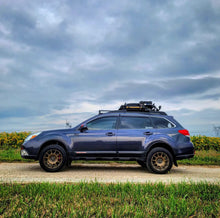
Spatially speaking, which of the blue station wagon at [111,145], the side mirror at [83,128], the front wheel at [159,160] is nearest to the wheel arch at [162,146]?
the blue station wagon at [111,145]

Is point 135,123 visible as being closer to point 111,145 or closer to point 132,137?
point 132,137

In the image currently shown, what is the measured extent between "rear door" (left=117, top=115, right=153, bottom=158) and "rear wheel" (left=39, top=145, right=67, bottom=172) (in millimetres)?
1708

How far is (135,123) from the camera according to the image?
757 cm

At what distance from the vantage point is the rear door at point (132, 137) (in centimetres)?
724

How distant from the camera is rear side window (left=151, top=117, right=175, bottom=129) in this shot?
7546 mm

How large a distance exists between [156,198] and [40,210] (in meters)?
2.04

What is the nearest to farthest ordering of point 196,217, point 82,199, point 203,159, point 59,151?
point 196,217 < point 82,199 < point 59,151 < point 203,159

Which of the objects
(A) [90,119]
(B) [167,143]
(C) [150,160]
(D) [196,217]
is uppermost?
(A) [90,119]

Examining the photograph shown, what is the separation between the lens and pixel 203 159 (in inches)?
427

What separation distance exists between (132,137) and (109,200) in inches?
129

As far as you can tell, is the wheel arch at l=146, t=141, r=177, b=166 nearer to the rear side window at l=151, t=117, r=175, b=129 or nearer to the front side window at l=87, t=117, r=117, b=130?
the rear side window at l=151, t=117, r=175, b=129

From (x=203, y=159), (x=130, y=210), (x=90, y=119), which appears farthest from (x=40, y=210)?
(x=203, y=159)

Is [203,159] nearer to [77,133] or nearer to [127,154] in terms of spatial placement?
[127,154]

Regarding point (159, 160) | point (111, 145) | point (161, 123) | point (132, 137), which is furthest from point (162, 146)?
point (111, 145)
